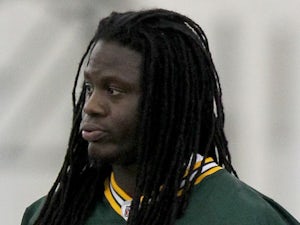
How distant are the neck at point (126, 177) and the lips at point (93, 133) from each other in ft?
0.37

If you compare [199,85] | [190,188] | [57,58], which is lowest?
[190,188]

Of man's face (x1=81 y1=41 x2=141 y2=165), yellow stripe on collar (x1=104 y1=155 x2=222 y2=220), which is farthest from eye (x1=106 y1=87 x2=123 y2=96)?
yellow stripe on collar (x1=104 y1=155 x2=222 y2=220)

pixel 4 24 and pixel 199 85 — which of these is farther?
pixel 4 24

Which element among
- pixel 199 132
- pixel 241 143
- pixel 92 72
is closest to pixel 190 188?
pixel 199 132

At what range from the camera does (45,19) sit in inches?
155

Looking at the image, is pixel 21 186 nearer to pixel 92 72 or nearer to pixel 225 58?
pixel 225 58

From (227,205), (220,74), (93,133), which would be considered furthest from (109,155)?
(220,74)

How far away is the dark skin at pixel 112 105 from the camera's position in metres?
2.63

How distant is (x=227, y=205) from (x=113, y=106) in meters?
0.32

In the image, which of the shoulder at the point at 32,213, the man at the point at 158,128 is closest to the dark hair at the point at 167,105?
the man at the point at 158,128

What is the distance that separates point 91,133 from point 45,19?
135 cm

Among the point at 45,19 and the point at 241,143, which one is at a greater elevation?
the point at 45,19

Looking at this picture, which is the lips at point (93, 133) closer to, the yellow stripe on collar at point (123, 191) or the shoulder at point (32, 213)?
the yellow stripe on collar at point (123, 191)

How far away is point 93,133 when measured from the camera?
2.64 metres
